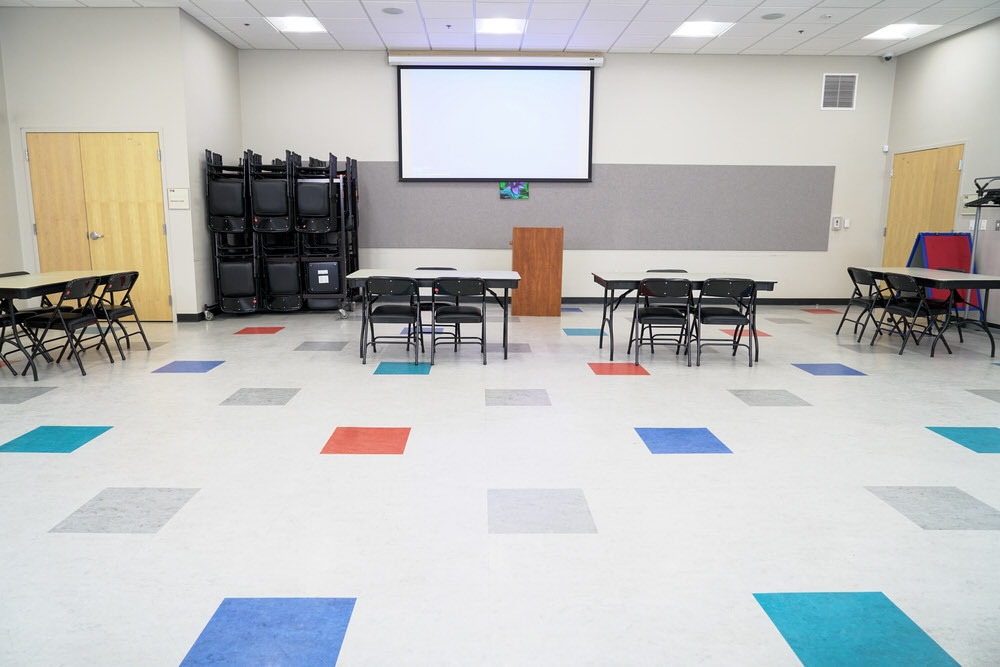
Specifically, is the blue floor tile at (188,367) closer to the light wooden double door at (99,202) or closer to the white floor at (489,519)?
the white floor at (489,519)

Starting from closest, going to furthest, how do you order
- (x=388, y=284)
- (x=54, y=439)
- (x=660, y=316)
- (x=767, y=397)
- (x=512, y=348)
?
(x=54, y=439)
(x=767, y=397)
(x=388, y=284)
(x=660, y=316)
(x=512, y=348)

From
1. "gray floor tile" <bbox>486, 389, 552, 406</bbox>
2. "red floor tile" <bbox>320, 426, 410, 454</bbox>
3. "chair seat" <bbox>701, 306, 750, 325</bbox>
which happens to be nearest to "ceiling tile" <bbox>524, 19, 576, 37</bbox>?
"chair seat" <bbox>701, 306, 750, 325</bbox>

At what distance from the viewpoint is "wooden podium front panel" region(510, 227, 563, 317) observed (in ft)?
27.5

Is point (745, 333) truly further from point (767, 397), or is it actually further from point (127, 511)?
point (127, 511)

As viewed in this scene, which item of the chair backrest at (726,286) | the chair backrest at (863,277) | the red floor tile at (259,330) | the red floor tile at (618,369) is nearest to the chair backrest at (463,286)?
the red floor tile at (618,369)

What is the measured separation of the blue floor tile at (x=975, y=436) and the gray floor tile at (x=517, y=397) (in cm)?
249

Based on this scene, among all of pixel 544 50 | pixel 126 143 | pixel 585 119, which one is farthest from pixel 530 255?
pixel 126 143

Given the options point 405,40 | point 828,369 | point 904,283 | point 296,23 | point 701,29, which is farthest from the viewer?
point 405,40

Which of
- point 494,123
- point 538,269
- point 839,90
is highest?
point 839,90

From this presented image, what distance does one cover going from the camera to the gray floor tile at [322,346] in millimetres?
6225

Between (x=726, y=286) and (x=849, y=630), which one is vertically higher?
(x=726, y=286)

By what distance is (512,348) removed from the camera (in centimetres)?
638

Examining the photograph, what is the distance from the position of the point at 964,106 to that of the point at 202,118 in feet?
32.0

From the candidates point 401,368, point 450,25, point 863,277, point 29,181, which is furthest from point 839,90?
point 29,181
